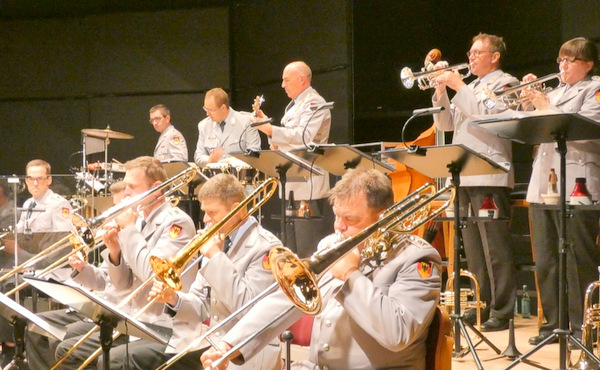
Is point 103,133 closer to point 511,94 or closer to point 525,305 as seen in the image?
point 525,305

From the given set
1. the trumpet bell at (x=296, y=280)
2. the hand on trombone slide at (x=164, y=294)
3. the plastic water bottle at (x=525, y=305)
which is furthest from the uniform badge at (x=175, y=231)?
the plastic water bottle at (x=525, y=305)

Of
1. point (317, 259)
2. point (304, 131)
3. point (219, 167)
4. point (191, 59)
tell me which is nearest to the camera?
point (317, 259)

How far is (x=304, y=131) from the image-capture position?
19.3 feet

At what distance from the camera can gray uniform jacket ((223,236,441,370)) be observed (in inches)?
108

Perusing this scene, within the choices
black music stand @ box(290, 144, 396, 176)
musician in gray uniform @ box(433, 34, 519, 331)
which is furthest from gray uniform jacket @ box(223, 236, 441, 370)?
musician in gray uniform @ box(433, 34, 519, 331)

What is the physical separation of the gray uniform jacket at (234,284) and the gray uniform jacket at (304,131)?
7.01 ft

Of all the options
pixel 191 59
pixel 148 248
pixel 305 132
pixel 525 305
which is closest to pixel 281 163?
pixel 305 132

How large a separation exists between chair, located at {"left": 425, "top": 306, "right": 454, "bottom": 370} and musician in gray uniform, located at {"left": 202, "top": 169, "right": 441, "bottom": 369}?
28 millimetres

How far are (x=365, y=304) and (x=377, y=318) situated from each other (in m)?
0.06

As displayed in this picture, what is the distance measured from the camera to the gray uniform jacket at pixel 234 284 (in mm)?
3555

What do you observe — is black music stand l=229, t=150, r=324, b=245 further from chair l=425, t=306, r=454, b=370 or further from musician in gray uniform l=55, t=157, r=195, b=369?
chair l=425, t=306, r=454, b=370

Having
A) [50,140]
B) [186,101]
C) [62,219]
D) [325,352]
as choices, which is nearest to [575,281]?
[325,352]

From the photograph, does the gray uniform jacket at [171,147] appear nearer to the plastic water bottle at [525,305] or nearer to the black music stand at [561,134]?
the plastic water bottle at [525,305]

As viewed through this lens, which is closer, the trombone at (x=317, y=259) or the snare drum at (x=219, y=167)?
the trombone at (x=317, y=259)
